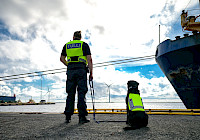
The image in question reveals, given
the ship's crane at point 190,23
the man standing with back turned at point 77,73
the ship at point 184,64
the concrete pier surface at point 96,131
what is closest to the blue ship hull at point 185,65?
the ship at point 184,64

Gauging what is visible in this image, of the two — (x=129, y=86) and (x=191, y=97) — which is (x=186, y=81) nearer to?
(x=191, y=97)

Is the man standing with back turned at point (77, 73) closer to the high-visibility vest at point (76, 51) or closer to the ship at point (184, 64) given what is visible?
the high-visibility vest at point (76, 51)

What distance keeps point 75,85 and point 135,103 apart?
1.64 metres

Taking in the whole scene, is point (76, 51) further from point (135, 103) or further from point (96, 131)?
point (96, 131)

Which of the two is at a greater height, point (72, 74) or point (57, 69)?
point (57, 69)

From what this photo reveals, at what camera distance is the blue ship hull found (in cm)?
977

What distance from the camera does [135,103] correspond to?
10.5 ft

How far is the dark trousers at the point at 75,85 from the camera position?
3913mm

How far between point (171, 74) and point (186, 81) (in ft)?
3.68

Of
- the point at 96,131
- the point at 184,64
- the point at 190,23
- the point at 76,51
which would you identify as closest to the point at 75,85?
the point at 76,51

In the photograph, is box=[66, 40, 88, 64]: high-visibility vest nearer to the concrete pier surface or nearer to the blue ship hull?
the concrete pier surface

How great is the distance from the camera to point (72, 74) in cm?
398

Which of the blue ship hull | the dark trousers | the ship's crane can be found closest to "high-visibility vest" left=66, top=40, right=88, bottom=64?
the dark trousers

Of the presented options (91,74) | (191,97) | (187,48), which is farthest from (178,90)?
(91,74)
